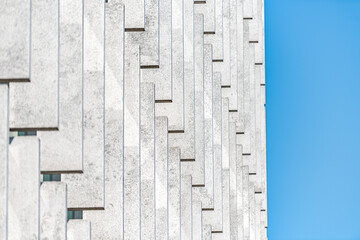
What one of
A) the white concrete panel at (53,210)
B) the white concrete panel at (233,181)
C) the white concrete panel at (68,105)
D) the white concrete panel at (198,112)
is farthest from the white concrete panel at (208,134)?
the white concrete panel at (53,210)

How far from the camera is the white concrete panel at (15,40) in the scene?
9.34 metres

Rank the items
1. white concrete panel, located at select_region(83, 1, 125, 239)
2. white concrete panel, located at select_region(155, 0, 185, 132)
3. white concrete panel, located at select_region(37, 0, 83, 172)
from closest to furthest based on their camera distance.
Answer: white concrete panel, located at select_region(37, 0, 83, 172)
white concrete panel, located at select_region(83, 1, 125, 239)
white concrete panel, located at select_region(155, 0, 185, 132)

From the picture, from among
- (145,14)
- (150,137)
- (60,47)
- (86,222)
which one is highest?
(145,14)

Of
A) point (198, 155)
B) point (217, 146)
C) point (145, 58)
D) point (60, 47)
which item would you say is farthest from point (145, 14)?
point (217, 146)

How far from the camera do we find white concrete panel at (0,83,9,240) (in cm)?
901

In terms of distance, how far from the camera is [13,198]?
952cm

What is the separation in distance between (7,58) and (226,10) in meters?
13.8

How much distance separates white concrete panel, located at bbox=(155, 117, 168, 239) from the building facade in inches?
1.1

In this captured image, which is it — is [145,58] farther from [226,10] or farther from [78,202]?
[226,10]

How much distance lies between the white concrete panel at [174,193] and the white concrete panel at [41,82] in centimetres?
657

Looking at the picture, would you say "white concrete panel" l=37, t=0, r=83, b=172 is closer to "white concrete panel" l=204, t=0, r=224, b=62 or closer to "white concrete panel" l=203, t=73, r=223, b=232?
"white concrete panel" l=203, t=73, r=223, b=232

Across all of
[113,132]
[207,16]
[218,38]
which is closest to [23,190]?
[113,132]

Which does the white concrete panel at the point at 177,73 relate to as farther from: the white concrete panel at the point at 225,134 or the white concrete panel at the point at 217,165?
the white concrete panel at the point at 225,134

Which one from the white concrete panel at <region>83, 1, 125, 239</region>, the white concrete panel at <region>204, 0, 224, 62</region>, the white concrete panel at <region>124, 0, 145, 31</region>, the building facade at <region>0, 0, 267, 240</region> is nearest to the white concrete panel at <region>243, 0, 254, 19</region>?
the building facade at <region>0, 0, 267, 240</region>
